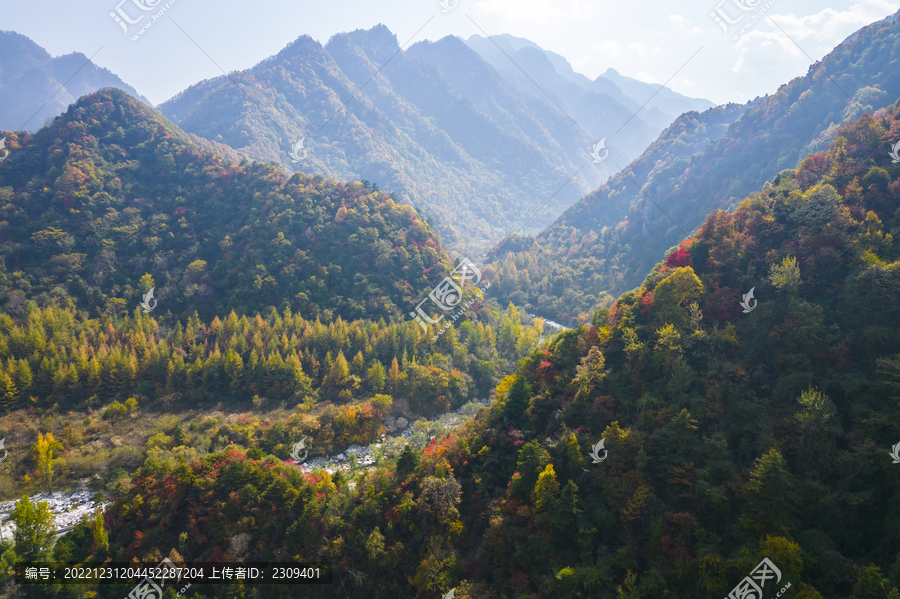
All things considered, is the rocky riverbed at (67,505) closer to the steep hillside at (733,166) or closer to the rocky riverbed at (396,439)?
the rocky riverbed at (396,439)

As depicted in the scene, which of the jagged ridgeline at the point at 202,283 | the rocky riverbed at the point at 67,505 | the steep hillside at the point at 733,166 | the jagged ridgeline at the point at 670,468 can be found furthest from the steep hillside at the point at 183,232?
the steep hillside at the point at 733,166

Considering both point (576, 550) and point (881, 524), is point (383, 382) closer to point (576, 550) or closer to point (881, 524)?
point (576, 550)

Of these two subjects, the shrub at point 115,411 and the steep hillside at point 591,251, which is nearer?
the shrub at point 115,411

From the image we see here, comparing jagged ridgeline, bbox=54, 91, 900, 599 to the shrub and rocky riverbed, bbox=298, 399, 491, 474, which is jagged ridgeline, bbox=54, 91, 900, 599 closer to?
rocky riverbed, bbox=298, 399, 491, 474

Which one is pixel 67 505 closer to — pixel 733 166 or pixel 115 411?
pixel 115 411

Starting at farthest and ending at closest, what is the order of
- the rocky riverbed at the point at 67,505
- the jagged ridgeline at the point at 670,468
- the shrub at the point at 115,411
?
the shrub at the point at 115,411 < the rocky riverbed at the point at 67,505 < the jagged ridgeline at the point at 670,468

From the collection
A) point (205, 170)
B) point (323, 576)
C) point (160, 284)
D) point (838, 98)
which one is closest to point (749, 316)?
point (323, 576)
